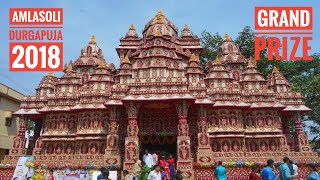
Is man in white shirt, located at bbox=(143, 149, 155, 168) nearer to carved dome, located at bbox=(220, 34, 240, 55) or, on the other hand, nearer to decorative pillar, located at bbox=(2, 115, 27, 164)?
decorative pillar, located at bbox=(2, 115, 27, 164)

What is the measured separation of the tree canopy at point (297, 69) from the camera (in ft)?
116

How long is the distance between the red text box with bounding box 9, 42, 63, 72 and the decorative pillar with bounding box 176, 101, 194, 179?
8.30 meters

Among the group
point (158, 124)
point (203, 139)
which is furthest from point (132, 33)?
point (203, 139)

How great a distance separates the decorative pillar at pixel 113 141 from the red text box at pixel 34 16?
714 centimetres

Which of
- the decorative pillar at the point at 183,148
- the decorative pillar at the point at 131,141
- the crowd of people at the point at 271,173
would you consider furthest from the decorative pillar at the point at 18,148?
the crowd of people at the point at 271,173

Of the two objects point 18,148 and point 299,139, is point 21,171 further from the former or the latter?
point 299,139

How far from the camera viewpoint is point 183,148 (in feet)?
66.8

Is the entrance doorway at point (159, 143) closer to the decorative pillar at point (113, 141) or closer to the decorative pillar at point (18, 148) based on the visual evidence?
the decorative pillar at point (113, 141)

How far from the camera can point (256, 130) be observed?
24.9 meters

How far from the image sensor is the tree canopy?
1389 inches

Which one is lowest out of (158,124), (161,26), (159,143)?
(159,143)

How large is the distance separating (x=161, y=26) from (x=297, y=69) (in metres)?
18.3

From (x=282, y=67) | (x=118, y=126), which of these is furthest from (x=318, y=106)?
Result: (x=118, y=126)

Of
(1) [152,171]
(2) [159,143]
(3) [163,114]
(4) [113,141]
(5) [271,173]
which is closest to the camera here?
(5) [271,173]
